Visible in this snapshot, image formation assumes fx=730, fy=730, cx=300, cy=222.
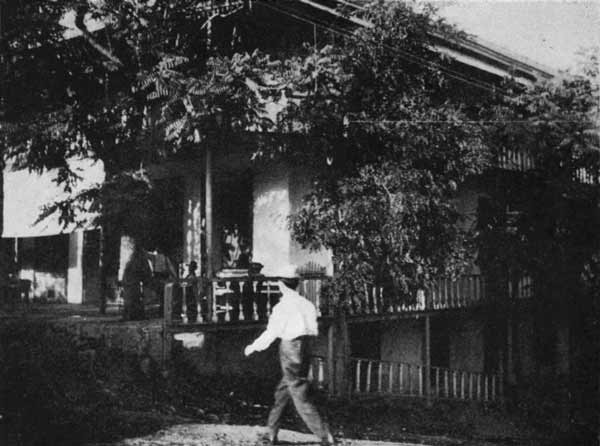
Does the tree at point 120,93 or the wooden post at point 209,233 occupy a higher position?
the tree at point 120,93

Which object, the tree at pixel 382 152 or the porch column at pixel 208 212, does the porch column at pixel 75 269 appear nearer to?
the porch column at pixel 208 212

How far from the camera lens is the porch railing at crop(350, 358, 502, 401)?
559 inches

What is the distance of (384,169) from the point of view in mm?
11531

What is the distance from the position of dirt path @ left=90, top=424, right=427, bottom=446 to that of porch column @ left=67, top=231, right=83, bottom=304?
12386 millimetres

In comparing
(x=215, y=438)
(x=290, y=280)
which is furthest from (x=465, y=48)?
(x=215, y=438)

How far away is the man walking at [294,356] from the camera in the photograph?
23.2 feet

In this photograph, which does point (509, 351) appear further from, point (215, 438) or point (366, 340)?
point (215, 438)

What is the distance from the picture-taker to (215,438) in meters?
7.76

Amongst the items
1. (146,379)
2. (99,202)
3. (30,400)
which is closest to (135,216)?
(99,202)

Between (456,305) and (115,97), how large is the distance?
8.43 meters

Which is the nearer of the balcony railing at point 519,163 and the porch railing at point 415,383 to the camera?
the porch railing at point 415,383

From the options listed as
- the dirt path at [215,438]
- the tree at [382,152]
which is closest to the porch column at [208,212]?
the tree at [382,152]

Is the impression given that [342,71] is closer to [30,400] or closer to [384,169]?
[384,169]

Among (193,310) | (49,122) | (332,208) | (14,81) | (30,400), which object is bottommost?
(30,400)
